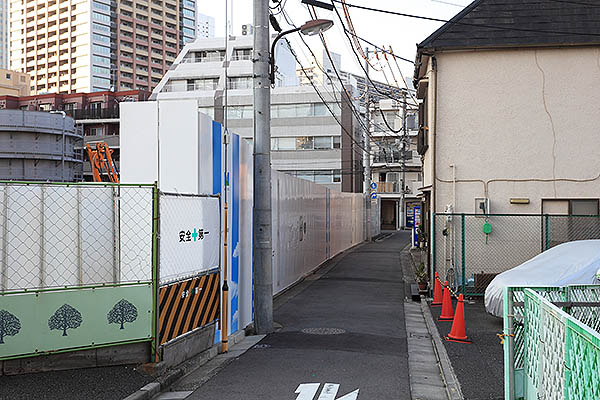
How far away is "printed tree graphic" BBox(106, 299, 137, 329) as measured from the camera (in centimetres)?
720

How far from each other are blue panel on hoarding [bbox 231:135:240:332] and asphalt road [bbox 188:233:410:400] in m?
0.73

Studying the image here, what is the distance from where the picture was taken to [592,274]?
35.1 ft

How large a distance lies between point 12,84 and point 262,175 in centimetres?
10037

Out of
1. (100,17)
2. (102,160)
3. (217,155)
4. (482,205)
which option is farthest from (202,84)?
(217,155)

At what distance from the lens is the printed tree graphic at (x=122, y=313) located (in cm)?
720

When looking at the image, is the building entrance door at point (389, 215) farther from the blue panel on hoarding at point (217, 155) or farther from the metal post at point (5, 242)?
Answer: the metal post at point (5, 242)

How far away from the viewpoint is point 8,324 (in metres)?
6.62

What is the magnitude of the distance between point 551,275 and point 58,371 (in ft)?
28.1

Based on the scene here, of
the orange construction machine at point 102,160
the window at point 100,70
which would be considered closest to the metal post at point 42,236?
the orange construction machine at point 102,160

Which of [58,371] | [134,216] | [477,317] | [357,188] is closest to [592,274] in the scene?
[477,317]

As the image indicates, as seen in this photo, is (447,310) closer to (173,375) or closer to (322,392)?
(322,392)

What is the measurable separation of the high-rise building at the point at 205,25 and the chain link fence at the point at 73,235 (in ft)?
478

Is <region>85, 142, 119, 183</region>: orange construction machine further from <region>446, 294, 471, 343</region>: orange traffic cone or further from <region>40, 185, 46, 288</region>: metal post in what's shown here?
<region>446, 294, 471, 343</region>: orange traffic cone

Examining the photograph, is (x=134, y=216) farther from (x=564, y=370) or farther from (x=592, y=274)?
(x=592, y=274)
